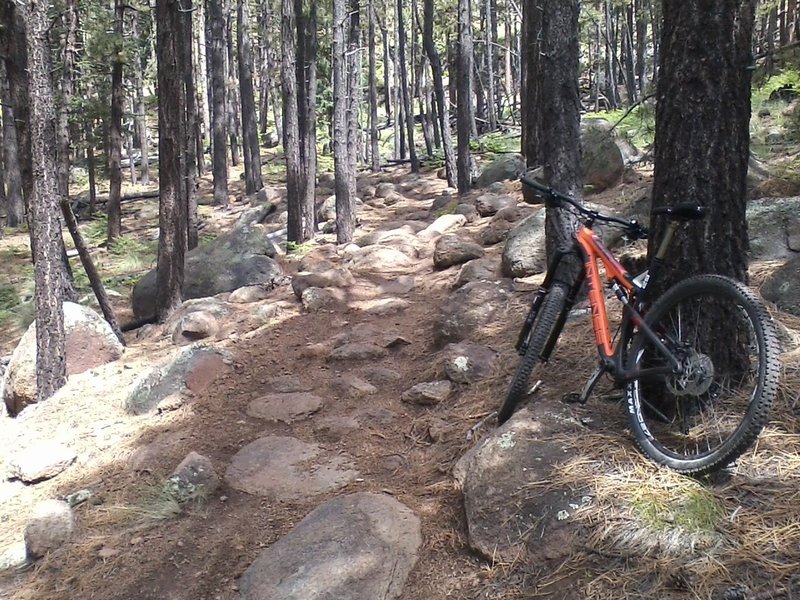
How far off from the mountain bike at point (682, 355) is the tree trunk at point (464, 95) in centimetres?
1346

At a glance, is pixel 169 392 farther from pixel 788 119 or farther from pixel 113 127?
pixel 113 127

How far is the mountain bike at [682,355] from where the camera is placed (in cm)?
302

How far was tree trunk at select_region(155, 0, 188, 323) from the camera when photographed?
10008mm

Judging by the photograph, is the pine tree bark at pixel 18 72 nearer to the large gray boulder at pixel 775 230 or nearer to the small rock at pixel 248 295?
the small rock at pixel 248 295

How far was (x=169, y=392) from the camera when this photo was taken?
639cm

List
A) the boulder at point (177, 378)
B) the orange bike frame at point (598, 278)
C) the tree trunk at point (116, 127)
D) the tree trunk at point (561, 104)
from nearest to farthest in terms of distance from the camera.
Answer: the orange bike frame at point (598, 278)
the boulder at point (177, 378)
the tree trunk at point (561, 104)
the tree trunk at point (116, 127)

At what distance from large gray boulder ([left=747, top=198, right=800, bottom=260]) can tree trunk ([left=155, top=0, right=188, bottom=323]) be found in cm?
777

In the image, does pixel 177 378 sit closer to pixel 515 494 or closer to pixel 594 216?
pixel 515 494

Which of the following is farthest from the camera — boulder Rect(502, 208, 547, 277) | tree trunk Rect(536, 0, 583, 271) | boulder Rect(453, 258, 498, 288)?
boulder Rect(453, 258, 498, 288)

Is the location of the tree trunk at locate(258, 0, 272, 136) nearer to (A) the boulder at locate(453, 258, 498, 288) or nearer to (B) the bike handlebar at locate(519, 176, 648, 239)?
(A) the boulder at locate(453, 258, 498, 288)

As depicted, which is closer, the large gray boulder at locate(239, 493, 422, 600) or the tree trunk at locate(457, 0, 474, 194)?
the large gray boulder at locate(239, 493, 422, 600)

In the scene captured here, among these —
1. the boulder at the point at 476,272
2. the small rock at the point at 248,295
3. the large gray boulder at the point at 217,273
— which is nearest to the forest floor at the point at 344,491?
the boulder at the point at 476,272

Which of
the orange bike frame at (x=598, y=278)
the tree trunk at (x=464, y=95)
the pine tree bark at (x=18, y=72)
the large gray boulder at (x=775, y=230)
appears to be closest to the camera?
the orange bike frame at (x=598, y=278)

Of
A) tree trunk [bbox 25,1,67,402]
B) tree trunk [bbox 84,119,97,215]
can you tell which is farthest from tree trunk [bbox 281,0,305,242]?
tree trunk [bbox 25,1,67,402]
